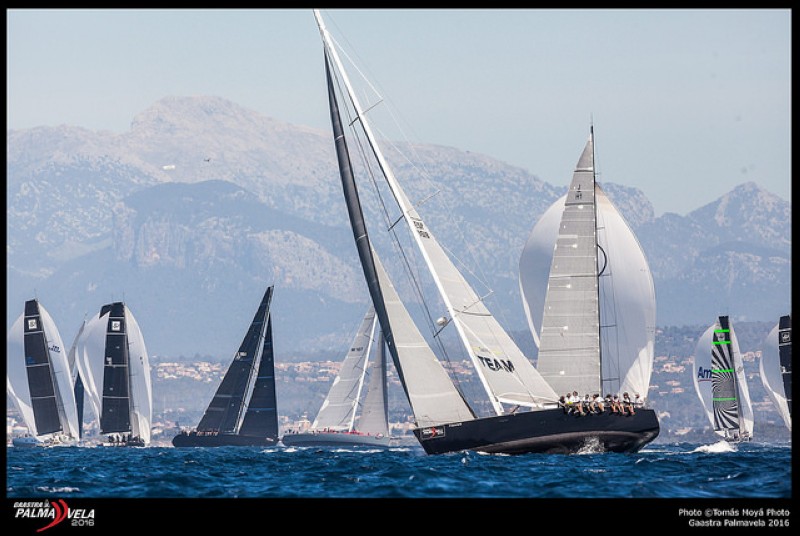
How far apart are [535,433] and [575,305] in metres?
5.16

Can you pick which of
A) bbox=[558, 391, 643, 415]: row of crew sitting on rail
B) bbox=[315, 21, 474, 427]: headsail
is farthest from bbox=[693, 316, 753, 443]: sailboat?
bbox=[315, 21, 474, 427]: headsail

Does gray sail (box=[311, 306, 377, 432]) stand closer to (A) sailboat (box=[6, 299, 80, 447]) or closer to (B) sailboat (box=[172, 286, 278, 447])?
(B) sailboat (box=[172, 286, 278, 447])

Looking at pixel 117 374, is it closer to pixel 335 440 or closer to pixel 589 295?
pixel 335 440

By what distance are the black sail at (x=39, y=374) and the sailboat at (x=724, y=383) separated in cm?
3681

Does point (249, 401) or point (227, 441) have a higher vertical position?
point (249, 401)

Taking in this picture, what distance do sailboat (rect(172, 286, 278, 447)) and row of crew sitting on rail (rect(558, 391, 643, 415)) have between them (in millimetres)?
48999

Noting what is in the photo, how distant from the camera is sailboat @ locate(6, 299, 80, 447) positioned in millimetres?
81938

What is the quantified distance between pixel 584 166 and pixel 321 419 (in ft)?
212

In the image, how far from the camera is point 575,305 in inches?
1781

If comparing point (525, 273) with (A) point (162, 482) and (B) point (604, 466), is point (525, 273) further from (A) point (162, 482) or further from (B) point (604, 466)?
(A) point (162, 482)

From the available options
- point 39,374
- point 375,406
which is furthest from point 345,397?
point 39,374
